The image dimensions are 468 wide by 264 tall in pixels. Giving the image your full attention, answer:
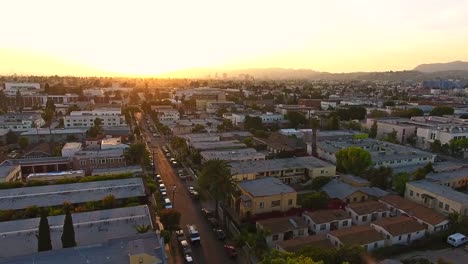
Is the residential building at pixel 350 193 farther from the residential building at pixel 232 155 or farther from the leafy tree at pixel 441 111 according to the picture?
the leafy tree at pixel 441 111

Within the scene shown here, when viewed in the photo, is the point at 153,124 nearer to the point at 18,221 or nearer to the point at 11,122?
the point at 11,122

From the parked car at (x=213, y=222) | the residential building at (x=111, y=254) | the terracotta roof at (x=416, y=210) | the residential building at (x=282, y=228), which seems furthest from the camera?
the parked car at (x=213, y=222)

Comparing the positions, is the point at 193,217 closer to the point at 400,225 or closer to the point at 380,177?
the point at 400,225

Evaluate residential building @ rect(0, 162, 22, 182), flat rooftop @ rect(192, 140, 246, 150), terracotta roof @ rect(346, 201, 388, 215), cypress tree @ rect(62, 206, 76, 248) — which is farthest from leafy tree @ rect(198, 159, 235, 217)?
residential building @ rect(0, 162, 22, 182)

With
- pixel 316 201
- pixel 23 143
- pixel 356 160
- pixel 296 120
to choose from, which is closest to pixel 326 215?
pixel 316 201

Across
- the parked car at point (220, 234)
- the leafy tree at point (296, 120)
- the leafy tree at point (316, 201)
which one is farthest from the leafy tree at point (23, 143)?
the leafy tree at point (296, 120)
